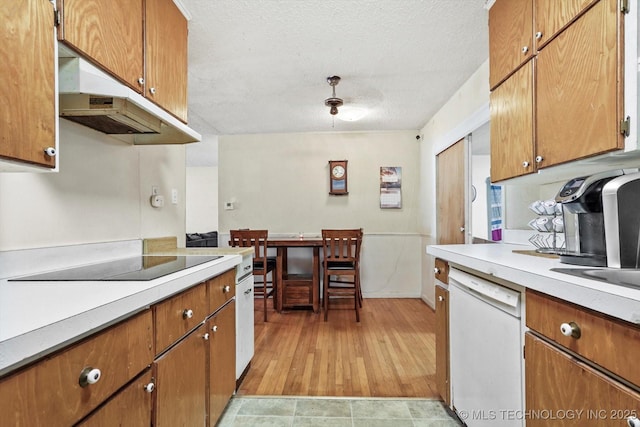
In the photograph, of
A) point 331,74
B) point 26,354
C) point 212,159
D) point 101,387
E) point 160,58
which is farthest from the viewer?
point 212,159

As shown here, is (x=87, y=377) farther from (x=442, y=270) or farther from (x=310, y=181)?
(x=310, y=181)

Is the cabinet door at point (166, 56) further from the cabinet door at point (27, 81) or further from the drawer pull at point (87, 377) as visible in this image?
the drawer pull at point (87, 377)

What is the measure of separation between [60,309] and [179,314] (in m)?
0.46

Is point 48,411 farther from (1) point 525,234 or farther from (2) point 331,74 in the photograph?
(2) point 331,74

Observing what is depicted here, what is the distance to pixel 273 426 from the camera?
5.03 ft

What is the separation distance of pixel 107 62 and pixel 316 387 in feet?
6.50

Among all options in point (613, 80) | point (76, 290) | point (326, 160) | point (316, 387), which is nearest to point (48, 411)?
point (76, 290)

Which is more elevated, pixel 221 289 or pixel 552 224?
pixel 552 224

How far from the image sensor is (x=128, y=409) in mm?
822

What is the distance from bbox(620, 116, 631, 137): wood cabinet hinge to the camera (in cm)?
94

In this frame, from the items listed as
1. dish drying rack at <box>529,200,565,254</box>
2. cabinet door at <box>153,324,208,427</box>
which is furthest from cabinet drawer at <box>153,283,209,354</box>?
dish drying rack at <box>529,200,565,254</box>

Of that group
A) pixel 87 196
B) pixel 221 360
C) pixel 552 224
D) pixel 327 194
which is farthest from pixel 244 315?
pixel 327 194

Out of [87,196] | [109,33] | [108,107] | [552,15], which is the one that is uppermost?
[552,15]

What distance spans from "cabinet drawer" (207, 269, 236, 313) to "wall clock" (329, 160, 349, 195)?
2692mm
